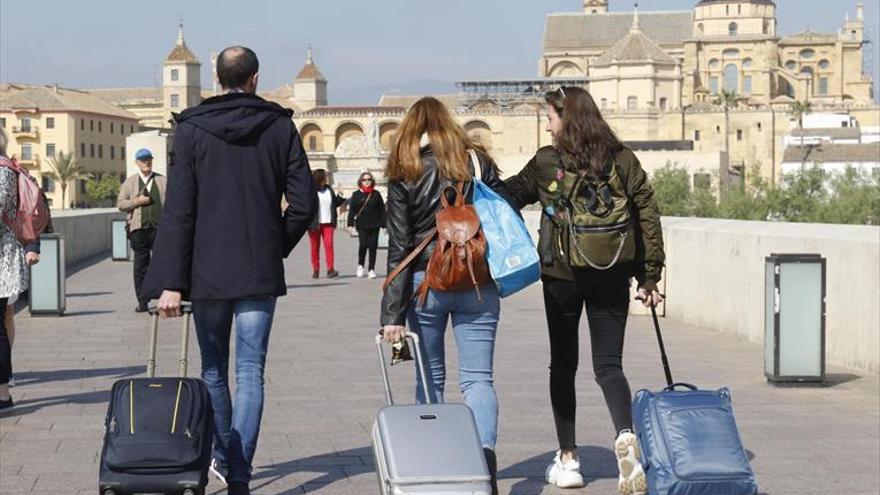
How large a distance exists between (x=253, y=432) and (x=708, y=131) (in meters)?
115

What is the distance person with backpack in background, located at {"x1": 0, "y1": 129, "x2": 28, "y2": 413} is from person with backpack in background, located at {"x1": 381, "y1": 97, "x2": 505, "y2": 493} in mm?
3450

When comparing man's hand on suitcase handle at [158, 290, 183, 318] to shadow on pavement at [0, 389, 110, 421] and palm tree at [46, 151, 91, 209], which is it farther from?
palm tree at [46, 151, 91, 209]

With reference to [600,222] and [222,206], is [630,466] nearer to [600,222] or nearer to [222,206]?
[600,222]

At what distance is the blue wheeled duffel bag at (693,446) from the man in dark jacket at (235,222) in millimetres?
1528

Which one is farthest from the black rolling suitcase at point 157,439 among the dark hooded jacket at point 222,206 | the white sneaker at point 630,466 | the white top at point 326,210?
the white top at point 326,210

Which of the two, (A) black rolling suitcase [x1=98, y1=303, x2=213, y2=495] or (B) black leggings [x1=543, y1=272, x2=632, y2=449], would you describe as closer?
(A) black rolling suitcase [x1=98, y1=303, x2=213, y2=495]

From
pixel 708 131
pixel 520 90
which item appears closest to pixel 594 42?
pixel 520 90

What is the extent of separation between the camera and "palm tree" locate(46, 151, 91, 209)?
119 metres

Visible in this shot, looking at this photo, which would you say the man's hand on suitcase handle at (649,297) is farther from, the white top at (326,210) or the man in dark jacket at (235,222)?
the white top at (326,210)


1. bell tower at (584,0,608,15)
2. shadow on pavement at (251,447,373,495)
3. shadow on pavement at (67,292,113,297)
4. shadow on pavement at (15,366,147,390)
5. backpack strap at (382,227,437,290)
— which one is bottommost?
shadow on pavement at (67,292,113,297)

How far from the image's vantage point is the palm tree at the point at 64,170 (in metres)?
119

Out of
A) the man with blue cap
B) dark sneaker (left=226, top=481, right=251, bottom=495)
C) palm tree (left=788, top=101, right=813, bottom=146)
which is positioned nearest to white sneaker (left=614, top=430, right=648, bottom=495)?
dark sneaker (left=226, top=481, right=251, bottom=495)

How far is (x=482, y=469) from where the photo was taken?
4.78 metres

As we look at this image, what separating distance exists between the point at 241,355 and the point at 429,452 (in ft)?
4.06
